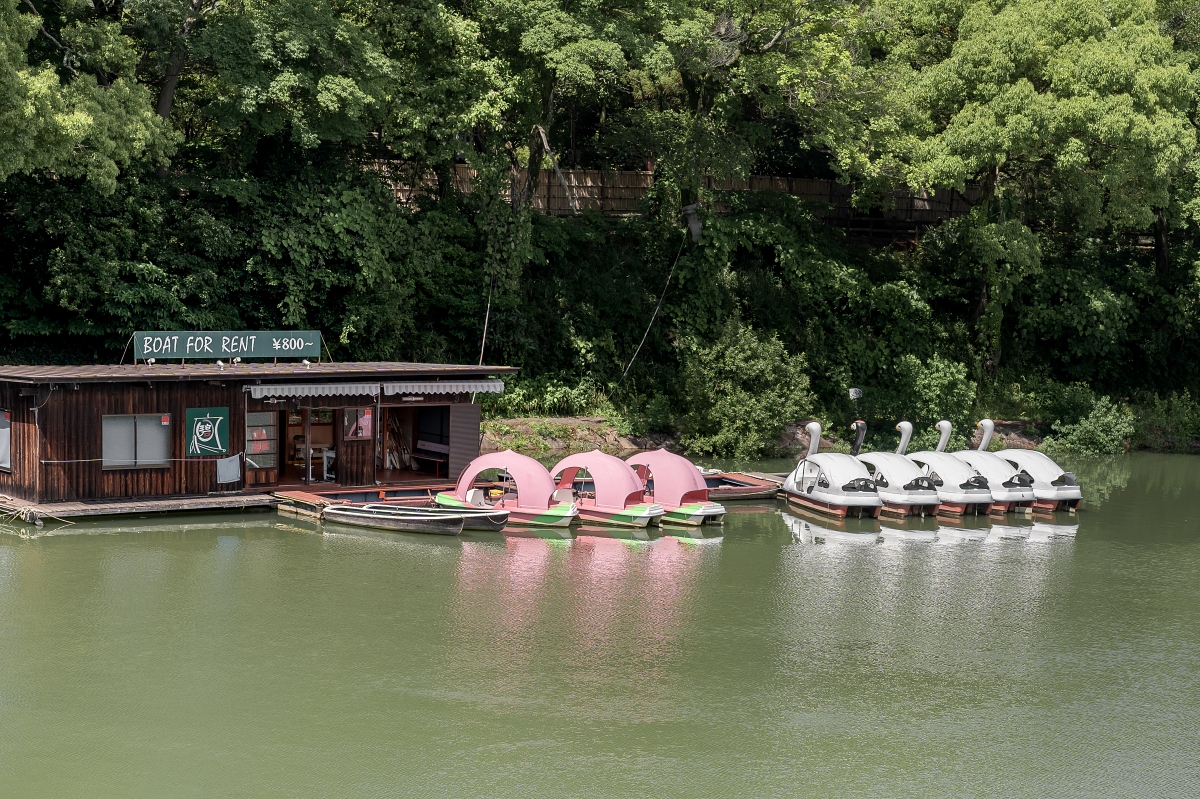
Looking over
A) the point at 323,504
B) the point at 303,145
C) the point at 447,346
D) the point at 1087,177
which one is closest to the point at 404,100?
the point at 303,145

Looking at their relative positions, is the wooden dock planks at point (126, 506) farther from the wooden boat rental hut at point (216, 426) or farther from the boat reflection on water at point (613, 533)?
the boat reflection on water at point (613, 533)

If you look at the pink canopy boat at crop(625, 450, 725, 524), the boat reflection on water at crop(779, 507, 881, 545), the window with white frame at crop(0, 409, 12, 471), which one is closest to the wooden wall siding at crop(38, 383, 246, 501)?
the window with white frame at crop(0, 409, 12, 471)

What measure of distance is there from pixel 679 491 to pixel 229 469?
9.68 metres

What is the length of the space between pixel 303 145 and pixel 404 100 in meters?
3.36

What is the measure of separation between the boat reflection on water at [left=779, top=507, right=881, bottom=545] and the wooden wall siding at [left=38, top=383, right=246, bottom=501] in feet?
40.0

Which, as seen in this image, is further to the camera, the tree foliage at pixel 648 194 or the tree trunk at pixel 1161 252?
the tree trunk at pixel 1161 252

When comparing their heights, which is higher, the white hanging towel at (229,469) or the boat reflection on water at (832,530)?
the white hanging towel at (229,469)

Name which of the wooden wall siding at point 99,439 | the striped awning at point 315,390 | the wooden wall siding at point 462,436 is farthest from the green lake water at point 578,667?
the wooden wall siding at point 462,436

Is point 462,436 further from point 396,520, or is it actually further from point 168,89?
point 168,89

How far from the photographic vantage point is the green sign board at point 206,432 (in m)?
26.3

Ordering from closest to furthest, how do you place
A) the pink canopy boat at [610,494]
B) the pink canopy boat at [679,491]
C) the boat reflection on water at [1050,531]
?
the pink canopy boat at [610,494] → the pink canopy boat at [679,491] → the boat reflection on water at [1050,531]

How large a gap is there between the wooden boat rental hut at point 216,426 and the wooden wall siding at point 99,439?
0.02 meters

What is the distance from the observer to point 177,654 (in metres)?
16.9

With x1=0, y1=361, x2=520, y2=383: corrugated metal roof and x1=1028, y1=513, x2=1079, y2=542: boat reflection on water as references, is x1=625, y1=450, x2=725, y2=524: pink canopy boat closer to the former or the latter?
x1=0, y1=361, x2=520, y2=383: corrugated metal roof
